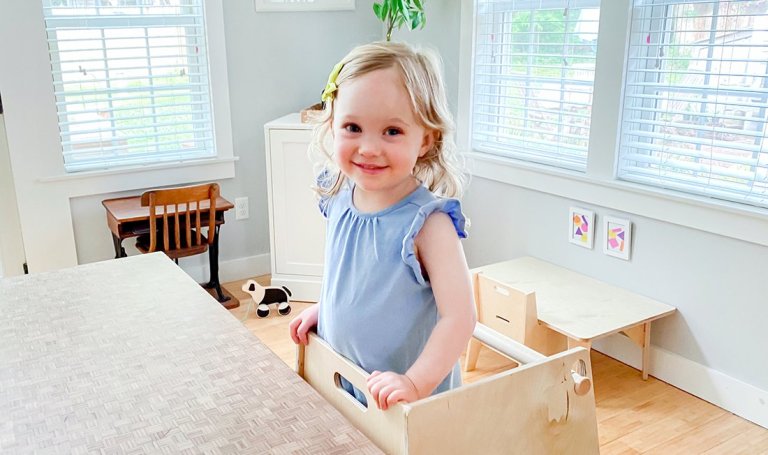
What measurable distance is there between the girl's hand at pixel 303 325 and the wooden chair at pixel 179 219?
79.5 inches

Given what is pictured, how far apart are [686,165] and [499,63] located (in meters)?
1.04

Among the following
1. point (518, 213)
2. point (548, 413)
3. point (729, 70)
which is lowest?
point (518, 213)

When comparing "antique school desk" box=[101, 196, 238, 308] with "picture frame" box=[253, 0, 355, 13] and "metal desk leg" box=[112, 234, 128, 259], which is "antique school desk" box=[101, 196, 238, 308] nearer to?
"metal desk leg" box=[112, 234, 128, 259]

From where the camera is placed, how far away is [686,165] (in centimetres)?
250

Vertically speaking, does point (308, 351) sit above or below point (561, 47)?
below

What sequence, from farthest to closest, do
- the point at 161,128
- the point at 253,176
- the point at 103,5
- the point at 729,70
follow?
→ 1. the point at 253,176
2. the point at 161,128
3. the point at 103,5
4. the point at 729,70

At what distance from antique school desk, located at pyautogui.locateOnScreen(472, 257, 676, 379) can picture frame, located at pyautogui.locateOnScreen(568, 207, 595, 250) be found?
14cm

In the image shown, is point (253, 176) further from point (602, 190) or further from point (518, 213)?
point (602, 190)

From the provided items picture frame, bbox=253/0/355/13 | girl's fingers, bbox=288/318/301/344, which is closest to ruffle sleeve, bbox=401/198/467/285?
girl's fingers, bbox=288/318/301/344

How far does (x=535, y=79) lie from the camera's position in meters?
3.02

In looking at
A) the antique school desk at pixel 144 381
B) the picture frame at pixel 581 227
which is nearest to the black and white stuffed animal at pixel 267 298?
the picture frame at pixel 581 227

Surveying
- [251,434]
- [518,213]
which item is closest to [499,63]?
[518,213]

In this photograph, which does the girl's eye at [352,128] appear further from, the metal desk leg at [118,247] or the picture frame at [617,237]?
the metal desk leg at [118,247]

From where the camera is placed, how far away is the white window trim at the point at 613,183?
7.61ft
